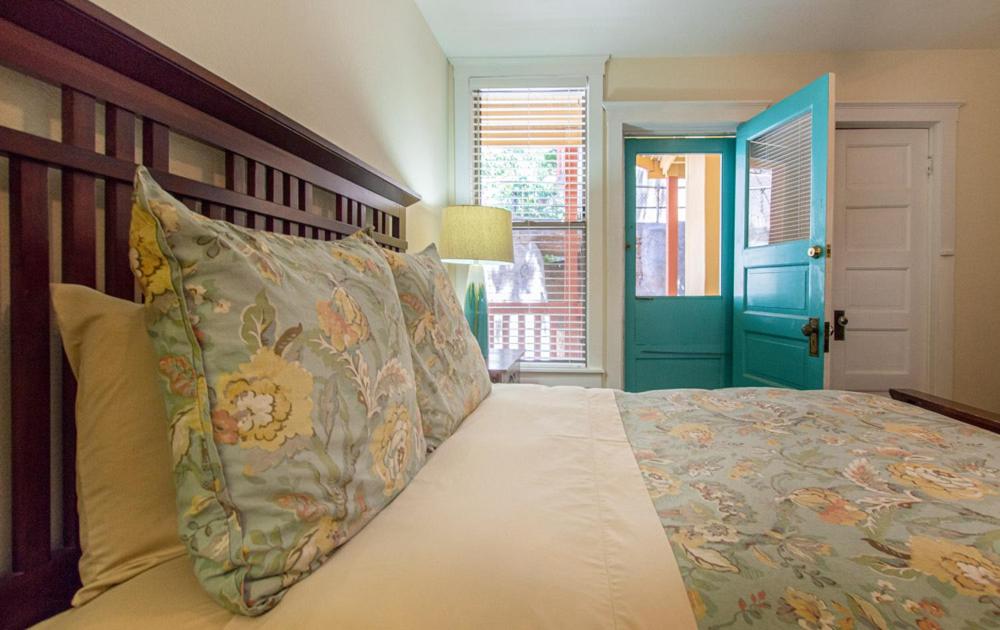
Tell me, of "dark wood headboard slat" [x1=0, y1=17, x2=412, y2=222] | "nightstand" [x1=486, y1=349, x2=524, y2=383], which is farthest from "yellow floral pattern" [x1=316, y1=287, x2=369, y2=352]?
"nightstand" [x1=486, y1=349, x2=524, y2=383]

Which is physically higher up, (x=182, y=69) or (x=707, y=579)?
(x=182, y=69)

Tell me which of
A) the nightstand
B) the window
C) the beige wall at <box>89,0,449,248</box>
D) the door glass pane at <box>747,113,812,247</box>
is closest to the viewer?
the beige wall at <box>89,0,449,248</box>

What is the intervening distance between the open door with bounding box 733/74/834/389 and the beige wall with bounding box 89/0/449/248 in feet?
5.80

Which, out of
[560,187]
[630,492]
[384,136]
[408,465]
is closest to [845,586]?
[630,492]

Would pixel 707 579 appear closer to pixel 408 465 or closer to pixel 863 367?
pixel 408 465

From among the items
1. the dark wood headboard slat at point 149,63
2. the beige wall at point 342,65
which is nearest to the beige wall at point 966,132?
the beige wall at point 342,65

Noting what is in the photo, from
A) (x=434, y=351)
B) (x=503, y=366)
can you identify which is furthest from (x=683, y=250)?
(x=434, y=351)

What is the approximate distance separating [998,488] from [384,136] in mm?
1932

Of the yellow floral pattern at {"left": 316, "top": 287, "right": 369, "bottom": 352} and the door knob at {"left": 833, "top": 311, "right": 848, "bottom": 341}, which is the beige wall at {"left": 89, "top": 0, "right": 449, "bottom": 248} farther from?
the door knob at {"left": 833, "top": 311, "right": 848, "bottom": 341}

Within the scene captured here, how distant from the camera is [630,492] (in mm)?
784

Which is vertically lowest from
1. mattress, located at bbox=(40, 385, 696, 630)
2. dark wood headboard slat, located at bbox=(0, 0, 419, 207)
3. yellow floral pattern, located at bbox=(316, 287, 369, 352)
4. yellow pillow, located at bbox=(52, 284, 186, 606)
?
mattress, located at bbox=(40, 385, 696, 630)

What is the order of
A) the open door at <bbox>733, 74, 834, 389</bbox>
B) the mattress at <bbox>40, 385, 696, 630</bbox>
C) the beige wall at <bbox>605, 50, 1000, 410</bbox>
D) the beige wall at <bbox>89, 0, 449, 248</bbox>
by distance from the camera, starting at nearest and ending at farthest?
the mattress at <bbox>40, 385, 696, 630</bbox>, the beige wall at <bbox>89, 0, 449, 248</bbox>, the open door at <bbox>733, 74, 834, 389</bbox>, the beige wall at <bbox>605, 50, 1000, 410</bbox>

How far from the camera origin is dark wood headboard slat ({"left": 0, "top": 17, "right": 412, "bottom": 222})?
1.90 feet

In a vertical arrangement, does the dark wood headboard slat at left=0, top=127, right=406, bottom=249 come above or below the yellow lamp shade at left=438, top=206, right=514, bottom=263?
below
